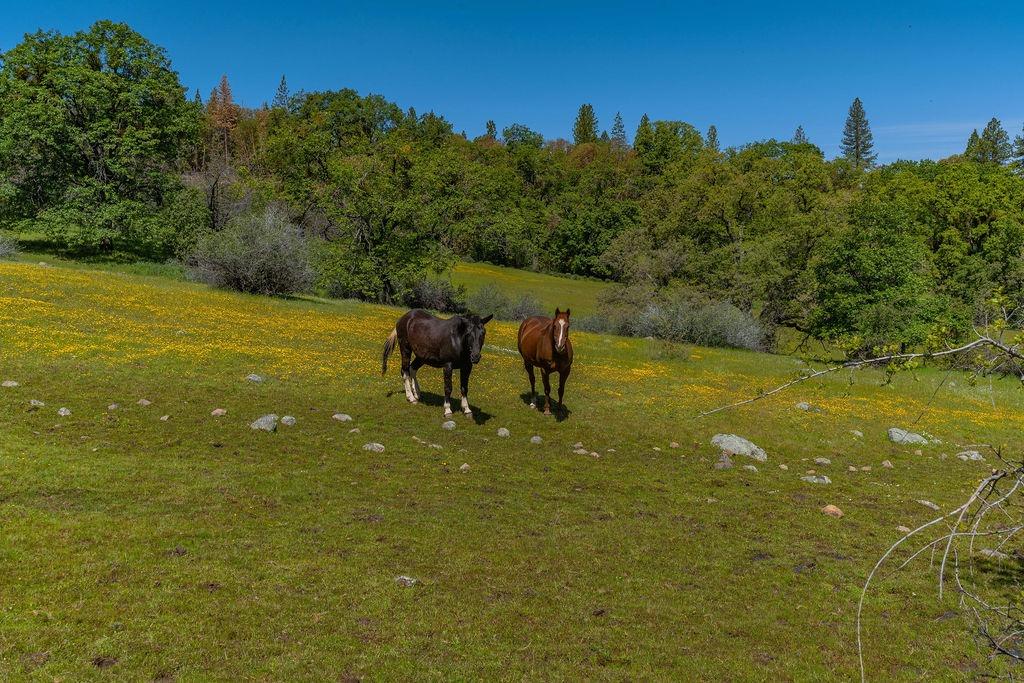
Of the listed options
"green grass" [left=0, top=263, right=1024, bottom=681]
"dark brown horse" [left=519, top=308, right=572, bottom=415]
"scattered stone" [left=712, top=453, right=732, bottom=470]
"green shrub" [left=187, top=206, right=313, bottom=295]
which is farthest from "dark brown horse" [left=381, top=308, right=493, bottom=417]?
"green shrub" [left=187, top=206, right=313, bottom=295]

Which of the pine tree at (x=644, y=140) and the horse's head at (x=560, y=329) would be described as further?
the pine tree at (x=644, y=140)

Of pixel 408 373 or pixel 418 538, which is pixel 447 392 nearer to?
pixel 408 373

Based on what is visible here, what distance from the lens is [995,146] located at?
11256cm

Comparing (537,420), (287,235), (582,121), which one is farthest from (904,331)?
(582,121)

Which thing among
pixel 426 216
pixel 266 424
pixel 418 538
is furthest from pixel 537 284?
pixel 418 538

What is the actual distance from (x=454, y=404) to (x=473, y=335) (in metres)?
2.61

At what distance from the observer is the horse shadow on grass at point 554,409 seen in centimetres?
1717

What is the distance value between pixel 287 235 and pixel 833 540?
36.2m

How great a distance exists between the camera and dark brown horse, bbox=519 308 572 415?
16.5m

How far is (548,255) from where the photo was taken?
340 ft

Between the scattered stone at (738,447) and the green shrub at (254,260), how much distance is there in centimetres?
2996

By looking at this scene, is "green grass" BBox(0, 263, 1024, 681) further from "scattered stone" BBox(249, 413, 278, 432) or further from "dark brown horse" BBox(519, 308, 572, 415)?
"dark brown horse" BBox(519, 308, 572, 415)

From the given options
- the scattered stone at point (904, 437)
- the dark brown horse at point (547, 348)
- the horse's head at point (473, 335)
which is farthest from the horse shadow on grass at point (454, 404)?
the scattered stone at point (904, 437)

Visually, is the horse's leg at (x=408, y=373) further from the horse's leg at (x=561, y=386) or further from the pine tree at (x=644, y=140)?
the pine tree at (x=644, y=140)
